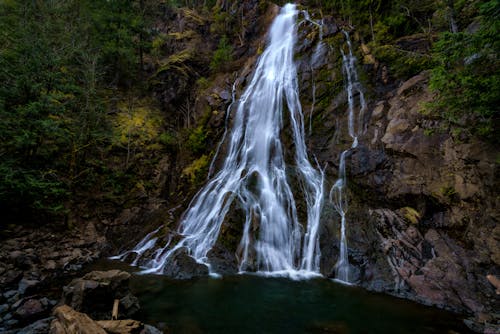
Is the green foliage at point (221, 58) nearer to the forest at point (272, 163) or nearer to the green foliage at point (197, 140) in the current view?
the forest at point (272, 163)

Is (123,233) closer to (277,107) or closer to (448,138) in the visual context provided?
(277,107)

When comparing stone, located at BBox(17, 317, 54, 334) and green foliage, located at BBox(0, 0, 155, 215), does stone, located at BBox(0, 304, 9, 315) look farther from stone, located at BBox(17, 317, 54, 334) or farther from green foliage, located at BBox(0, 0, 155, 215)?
green foliage, located at BBox(0, 0, 155, 215)

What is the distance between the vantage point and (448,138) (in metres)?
8.79

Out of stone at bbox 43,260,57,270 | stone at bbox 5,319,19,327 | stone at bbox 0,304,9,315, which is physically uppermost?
stone at bbox 43,260,57,270

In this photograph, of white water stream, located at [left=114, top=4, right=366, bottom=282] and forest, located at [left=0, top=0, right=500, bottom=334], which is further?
white water stream, located at [left=114, top=4, right=366, bottom=282]

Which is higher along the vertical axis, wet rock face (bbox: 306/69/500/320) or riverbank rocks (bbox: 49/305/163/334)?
wet rock face (bbox: 306/69/500/320)

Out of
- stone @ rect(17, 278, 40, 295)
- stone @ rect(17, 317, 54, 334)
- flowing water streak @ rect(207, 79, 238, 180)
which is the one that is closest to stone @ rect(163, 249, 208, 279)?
stone @ rect(17, 278, 40, 295)

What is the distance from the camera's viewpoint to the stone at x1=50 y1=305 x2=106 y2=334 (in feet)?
13.0

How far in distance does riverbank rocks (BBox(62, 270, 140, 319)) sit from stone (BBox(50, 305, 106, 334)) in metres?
1.04

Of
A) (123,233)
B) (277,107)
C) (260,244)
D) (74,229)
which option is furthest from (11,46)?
(260,244)

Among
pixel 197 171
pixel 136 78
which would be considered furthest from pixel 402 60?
pixel 136 78

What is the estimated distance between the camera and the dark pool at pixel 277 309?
5.45 metres

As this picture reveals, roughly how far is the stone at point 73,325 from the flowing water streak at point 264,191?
15.6 ft

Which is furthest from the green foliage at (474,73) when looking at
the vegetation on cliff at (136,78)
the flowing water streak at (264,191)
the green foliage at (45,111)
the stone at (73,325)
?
the green foliage at (45,111)
